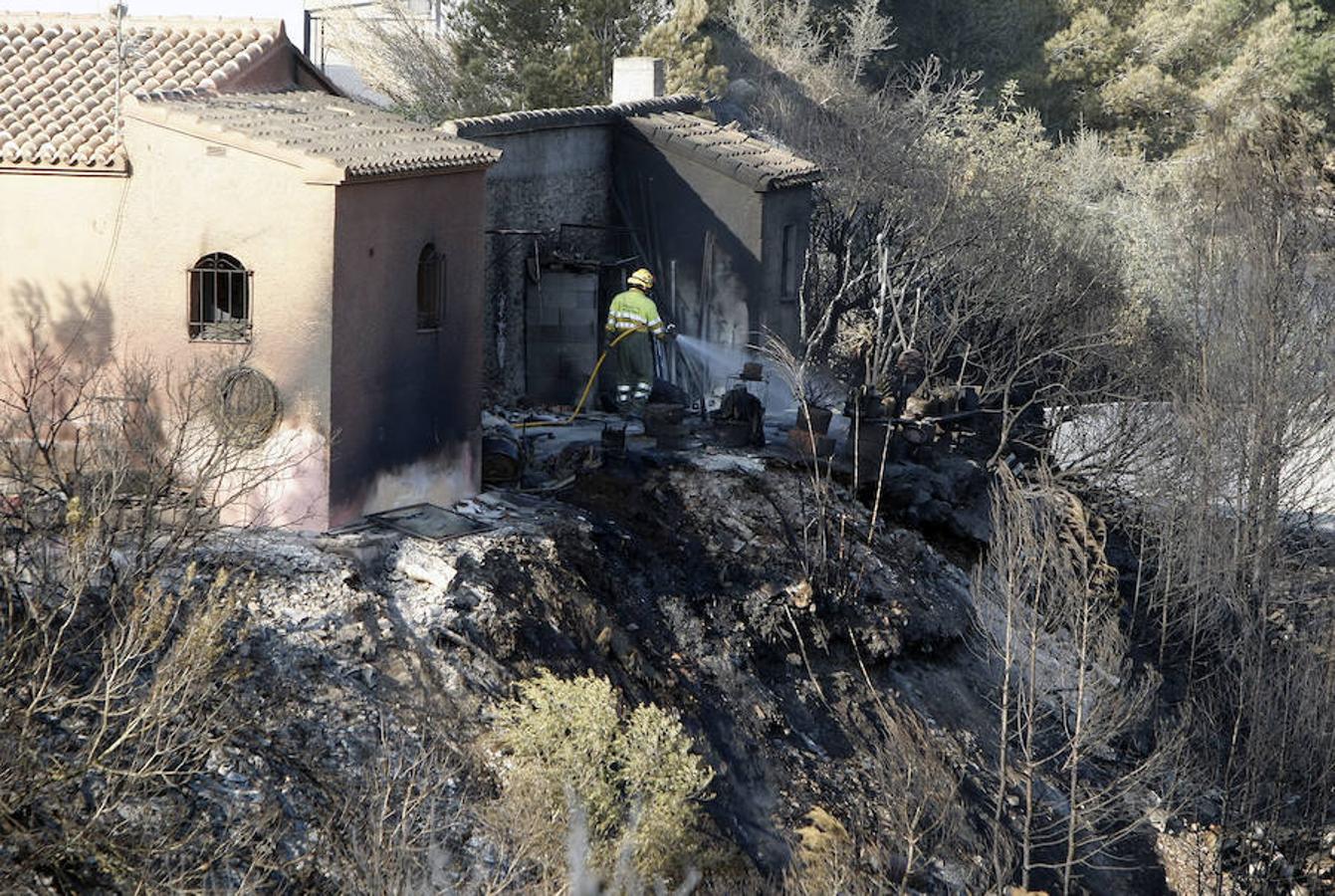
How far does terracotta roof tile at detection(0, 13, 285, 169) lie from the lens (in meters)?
16.6

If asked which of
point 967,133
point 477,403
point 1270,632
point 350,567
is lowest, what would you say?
point 1270,632

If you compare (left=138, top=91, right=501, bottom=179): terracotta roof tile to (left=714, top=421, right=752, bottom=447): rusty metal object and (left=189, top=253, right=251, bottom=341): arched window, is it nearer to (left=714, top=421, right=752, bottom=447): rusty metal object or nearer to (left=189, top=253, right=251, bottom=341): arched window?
(left=189, top=253, right=251, bottom=341): arched window

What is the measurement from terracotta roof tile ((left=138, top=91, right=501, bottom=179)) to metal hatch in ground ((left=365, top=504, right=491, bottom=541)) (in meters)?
3.05

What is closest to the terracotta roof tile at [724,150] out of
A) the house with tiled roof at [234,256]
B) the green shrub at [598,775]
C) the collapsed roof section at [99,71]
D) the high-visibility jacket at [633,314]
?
the high-visibility jacket at [633,314]

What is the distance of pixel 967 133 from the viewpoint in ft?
129

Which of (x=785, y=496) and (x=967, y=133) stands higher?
(x=967, y=133)

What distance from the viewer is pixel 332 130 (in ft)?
57.2

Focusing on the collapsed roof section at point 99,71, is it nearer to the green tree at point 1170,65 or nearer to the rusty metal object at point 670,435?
the rusty metal object at point 670,435

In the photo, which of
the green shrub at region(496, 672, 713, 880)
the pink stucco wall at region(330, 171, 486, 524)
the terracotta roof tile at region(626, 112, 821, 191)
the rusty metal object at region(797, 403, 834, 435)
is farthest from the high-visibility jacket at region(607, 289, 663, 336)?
the green shrub at region(496, 672, 713, 880)

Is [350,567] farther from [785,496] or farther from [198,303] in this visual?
[785,496]

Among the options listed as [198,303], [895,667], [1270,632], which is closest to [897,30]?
[1270,632]

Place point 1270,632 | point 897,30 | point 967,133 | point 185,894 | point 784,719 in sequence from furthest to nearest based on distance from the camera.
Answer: point 897,30 → point 967,133 → point 1270,632 → point 784,719 → point 185,894

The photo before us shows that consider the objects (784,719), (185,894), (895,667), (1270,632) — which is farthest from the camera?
(1270,632)

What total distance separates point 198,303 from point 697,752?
5796 mm
